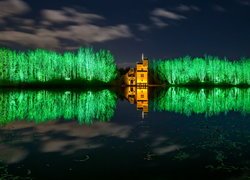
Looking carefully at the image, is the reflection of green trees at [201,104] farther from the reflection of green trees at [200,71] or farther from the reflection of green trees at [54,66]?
the reflection of green trees at [200,71]

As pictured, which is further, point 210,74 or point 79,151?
point 210,74

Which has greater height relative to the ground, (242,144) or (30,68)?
(30,68)

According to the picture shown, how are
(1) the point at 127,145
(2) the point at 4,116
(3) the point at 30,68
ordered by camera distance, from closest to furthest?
(1) the point at 127,145
(2) the point at 4,116
(3) the point at 30,68

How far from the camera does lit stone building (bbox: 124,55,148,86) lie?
123000 mm

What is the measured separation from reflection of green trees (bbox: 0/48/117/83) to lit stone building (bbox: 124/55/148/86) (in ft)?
37.6

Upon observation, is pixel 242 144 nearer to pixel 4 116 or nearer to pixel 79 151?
pixel 79 151

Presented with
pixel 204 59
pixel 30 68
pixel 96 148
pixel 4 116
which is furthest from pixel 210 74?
pixel 96 148

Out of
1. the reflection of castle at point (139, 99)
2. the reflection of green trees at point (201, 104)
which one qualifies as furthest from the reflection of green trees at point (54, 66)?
the reflection of green trees at point (201, 104)

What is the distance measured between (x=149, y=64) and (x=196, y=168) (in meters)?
127

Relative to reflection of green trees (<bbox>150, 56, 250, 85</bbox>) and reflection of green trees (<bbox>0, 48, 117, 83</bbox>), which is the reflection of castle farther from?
reflection of green trees (<bbox>150, 56, 250, 85</bbox>)

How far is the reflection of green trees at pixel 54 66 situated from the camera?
92688 mm

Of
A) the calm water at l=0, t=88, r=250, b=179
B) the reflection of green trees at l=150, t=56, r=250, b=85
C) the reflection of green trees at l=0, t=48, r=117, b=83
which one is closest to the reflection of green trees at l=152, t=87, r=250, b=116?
the calm water at l=0, t=88, r=250, b=179

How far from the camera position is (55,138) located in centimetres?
1783

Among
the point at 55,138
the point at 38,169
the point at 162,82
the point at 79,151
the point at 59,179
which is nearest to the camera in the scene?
the point at 59,179
